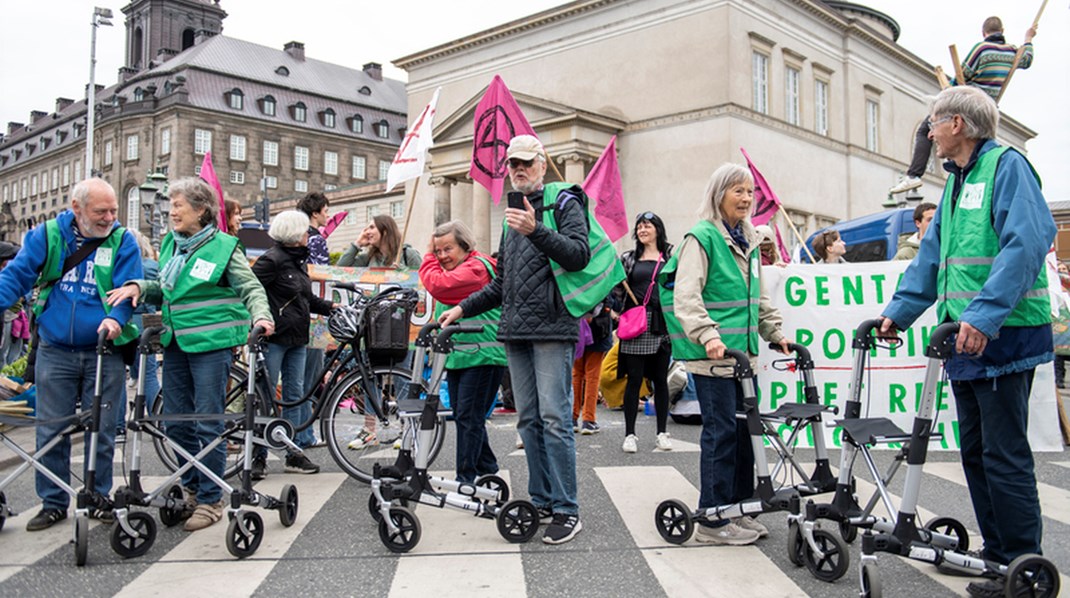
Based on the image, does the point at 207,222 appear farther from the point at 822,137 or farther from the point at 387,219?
the point at 822,137

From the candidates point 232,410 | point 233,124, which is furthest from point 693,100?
point 233,124

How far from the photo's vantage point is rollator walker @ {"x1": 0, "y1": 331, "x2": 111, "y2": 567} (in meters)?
4.35

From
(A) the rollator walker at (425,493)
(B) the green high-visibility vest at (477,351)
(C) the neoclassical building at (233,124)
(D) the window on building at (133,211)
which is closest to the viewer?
(A) the rollator walker at (425,493)

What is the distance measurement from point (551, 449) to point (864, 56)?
43887 millimetres

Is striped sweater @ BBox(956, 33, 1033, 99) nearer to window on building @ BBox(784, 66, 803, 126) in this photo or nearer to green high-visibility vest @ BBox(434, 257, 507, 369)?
green high-visibility vest @ BBox(434, 257, 507, 369)

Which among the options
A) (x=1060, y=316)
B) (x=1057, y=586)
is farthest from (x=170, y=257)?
(x=1060, y=316)

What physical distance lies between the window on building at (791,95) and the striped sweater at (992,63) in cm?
3053

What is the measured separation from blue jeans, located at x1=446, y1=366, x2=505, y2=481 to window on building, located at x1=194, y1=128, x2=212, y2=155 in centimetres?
7961

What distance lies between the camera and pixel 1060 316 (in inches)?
332

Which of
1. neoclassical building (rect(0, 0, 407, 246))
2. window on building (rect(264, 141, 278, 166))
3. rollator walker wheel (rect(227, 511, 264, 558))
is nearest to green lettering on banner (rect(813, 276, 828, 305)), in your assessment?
rollator walker wheel (rect(227, 511, 264, 558))

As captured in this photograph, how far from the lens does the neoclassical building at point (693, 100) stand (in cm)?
3644

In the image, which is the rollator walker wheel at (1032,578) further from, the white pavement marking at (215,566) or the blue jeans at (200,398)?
the blue jeans at (200,398)

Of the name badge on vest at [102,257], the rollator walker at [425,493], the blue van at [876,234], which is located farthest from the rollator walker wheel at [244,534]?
the blue van at [876,234]

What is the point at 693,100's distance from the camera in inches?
1447
